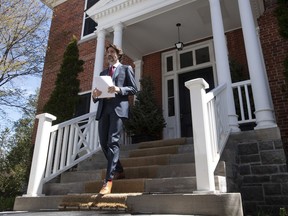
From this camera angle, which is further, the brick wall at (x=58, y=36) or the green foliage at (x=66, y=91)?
the brick wall at (x=58, y=36)

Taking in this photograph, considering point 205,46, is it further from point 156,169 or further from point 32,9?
point 32,9

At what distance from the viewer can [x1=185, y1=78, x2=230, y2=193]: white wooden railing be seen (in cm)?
279

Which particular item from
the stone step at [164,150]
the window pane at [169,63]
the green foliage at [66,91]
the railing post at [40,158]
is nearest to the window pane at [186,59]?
the window pane at [169,63]

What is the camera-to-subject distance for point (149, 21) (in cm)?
695

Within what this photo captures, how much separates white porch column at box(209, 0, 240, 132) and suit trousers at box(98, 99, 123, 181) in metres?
2.19

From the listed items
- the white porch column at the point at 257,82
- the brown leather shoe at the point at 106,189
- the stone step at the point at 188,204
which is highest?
the white porch column at the point at 257,82

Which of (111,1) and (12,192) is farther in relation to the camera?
(12,192)

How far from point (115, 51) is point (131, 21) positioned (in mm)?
3573

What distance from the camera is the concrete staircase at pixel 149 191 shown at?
8.24 feet

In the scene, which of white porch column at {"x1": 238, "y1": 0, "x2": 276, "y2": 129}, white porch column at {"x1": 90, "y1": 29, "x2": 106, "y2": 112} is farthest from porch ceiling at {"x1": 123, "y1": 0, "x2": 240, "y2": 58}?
white porch column at {"x1": 238, "y1": 0, "x2": 276, "y2": 129}

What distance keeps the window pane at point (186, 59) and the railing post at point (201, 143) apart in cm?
499

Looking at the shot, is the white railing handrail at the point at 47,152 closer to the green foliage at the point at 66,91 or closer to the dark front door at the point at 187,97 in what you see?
the green foliage at the point at 66,91

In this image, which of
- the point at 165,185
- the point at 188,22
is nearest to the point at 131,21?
the point at 188,22

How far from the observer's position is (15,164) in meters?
11.3
